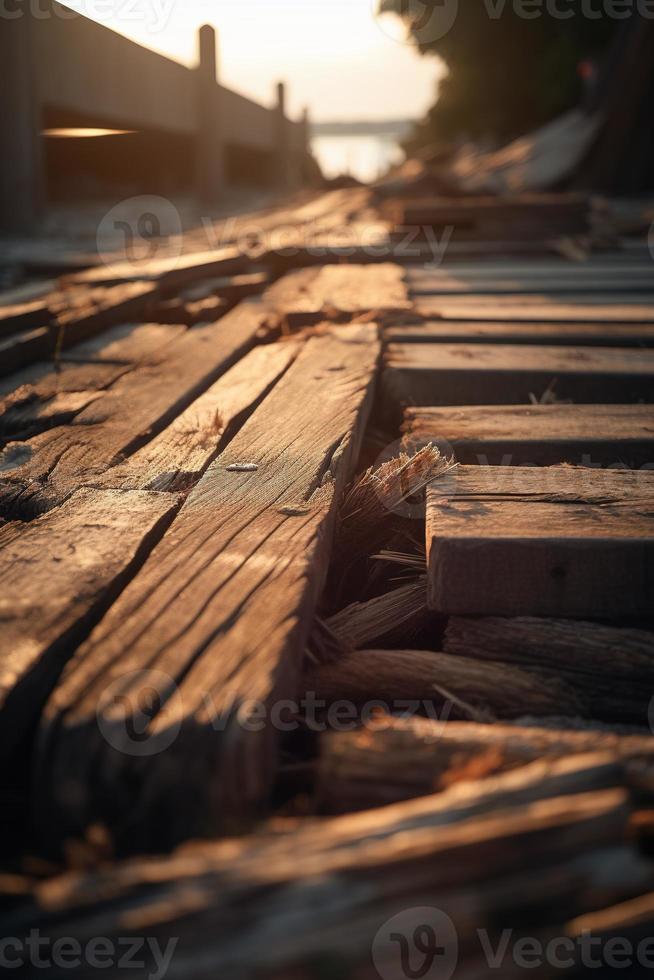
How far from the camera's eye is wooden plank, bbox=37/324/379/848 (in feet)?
2.90

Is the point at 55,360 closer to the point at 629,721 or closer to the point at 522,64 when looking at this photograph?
the point at 629,721

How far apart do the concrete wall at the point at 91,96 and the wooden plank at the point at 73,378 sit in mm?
4717

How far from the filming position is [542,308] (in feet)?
9.96

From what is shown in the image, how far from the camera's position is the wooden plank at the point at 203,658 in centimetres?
88

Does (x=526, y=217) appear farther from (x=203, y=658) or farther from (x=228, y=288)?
(x=203, y=658)

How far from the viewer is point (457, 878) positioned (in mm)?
694

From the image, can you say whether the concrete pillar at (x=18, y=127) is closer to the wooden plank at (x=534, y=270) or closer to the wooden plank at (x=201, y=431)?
the wooden plank at (x=534, y=270)

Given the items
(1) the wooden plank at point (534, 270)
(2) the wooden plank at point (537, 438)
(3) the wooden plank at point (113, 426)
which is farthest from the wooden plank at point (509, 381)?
(1) the wooden plank at point (534, 270)

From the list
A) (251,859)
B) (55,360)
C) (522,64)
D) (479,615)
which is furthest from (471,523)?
(522,64)

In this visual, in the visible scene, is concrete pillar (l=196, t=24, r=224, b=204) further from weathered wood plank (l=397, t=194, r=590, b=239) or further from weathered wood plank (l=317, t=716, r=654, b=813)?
weathered wood plank (l=317, t=716, r=654, b=813)

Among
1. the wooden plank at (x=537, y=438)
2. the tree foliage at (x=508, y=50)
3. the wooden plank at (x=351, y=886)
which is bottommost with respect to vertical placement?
the wooden plank at (x=351, y=886)

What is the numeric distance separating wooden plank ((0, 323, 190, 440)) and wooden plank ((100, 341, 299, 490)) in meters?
0.27

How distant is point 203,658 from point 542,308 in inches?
91.5

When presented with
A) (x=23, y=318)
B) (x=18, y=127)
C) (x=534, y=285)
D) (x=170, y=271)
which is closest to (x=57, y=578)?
(x=23, y=318)
